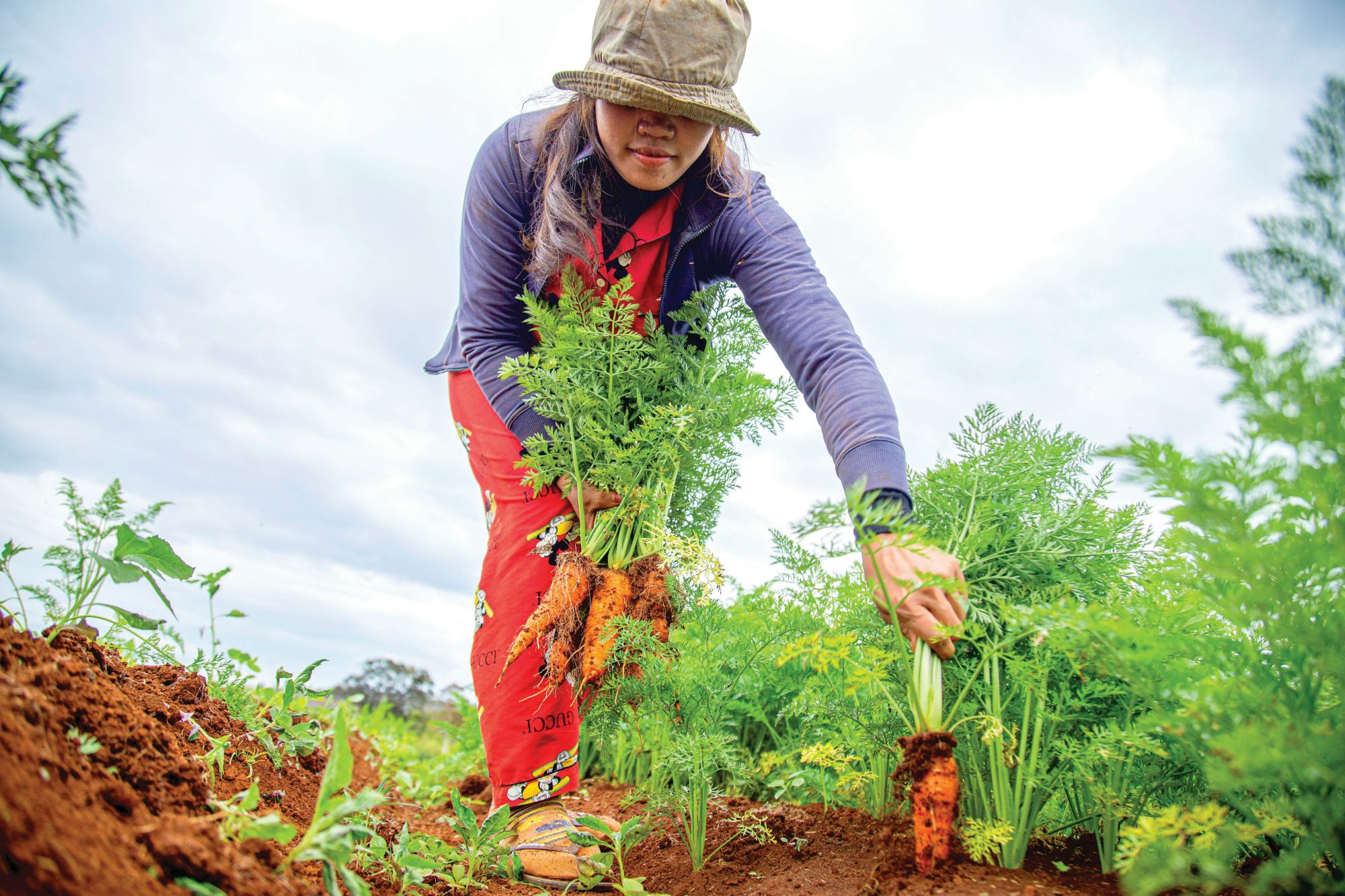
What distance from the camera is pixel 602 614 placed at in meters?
2.20

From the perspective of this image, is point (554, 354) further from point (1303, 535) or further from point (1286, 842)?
point (1286, 842)

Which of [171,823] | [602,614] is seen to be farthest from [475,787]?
[171,823]

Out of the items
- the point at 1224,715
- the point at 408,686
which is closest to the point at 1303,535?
the point at 1224,715

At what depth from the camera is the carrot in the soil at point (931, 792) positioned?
5.22 feet

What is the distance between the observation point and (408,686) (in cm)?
598

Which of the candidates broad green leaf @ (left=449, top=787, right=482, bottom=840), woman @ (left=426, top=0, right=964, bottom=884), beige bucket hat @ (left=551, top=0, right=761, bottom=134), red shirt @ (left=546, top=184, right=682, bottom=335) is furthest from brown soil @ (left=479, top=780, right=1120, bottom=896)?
beige bucket hat @ (left=551, top=0, right=761, bottom=134)

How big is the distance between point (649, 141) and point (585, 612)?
1238 mm

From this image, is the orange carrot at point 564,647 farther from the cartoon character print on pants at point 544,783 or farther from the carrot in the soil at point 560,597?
the cartoon character print on pants at point 544,783

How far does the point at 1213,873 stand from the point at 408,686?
5770 mm

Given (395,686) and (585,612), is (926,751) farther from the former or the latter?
(395,686)

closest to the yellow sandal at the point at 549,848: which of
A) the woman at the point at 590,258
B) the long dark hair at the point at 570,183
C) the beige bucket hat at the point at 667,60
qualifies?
the woman at the point at 590,258

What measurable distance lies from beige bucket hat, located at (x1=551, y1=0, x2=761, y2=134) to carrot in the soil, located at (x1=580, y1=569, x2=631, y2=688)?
1.20m

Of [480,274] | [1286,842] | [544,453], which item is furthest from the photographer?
[480,274]

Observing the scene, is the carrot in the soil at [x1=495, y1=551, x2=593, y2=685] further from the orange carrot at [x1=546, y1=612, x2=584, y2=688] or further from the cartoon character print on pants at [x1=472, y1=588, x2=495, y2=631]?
the cartoon character print on pants at [x1=472, y1=588, x2=495, y2=631]
